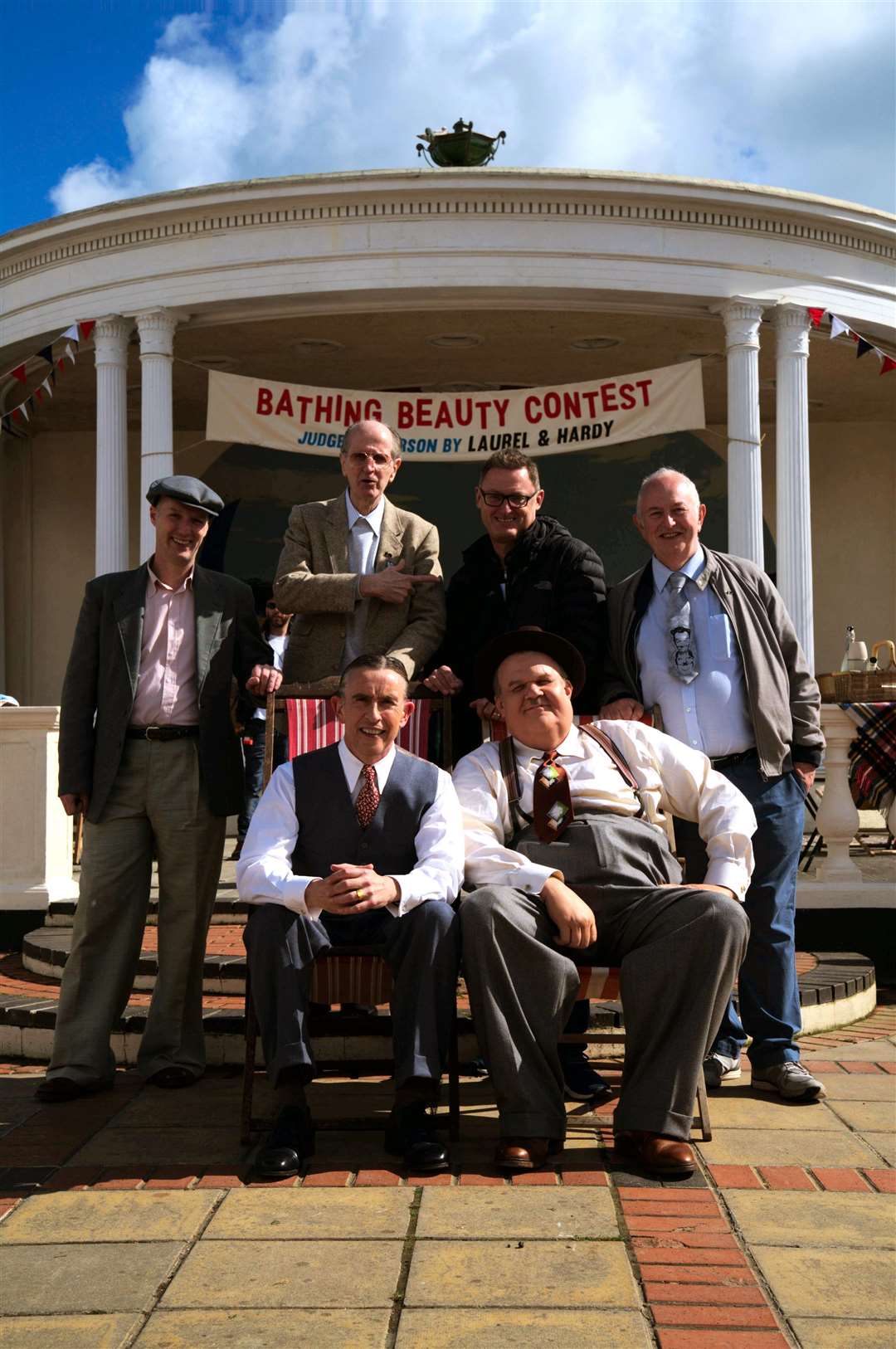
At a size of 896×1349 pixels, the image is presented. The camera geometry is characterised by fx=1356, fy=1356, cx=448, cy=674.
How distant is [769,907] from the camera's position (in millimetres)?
4273

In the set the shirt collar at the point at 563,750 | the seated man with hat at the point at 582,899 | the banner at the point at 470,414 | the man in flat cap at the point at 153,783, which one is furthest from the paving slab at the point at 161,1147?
the banner at the point at 470,414

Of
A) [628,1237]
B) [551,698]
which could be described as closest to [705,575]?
[551,698]

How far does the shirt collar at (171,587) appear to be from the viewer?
457 centimetres

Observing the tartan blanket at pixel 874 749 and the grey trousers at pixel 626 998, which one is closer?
the grey trousers at pixel 626 998

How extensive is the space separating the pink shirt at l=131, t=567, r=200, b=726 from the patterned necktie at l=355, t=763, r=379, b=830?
87 centimetres

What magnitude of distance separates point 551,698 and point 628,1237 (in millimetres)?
1549

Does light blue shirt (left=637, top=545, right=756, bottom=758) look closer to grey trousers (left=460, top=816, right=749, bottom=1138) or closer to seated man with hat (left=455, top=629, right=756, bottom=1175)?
seated man with hat (left=455, top=629, right=756, bottom=1175)

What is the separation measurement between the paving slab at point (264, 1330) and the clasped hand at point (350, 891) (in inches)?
46.0

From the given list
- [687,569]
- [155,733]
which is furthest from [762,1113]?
[155,733]

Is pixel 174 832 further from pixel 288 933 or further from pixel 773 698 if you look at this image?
pixel 773 698

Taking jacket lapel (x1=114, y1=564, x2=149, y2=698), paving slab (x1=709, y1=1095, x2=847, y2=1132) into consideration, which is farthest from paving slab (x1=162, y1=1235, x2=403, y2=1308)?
jacket lapel (x1=114, y1=564, x2=149, y2=698)

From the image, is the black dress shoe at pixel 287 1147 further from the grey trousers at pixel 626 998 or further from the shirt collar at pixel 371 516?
the shirt collar at pixel 371 516

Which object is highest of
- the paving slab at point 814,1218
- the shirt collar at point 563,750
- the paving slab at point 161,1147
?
the shirt collar at point 563,750

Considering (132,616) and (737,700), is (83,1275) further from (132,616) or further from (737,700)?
(737,700)
